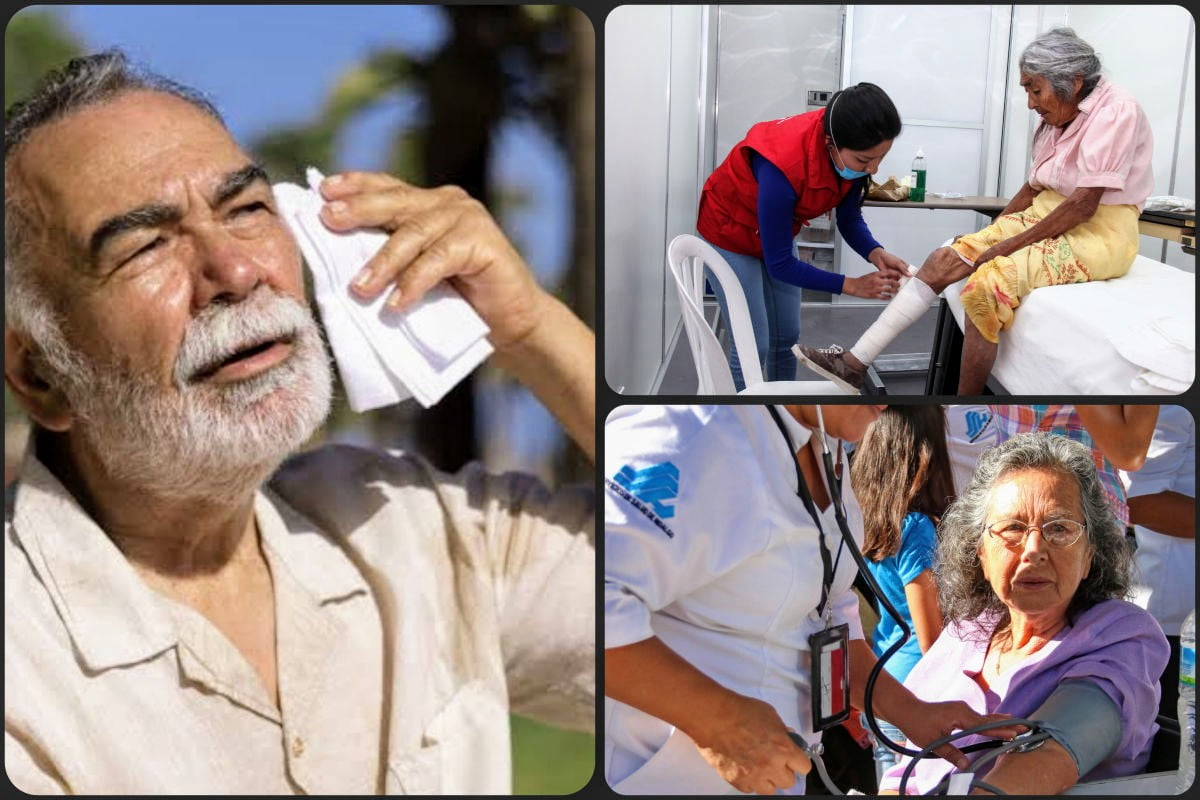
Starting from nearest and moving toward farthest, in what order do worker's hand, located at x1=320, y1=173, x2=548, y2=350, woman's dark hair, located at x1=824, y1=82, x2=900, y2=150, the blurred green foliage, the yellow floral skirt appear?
worker's hand, located at x1=320, y1=173, x2=548, y2=350
the blurred green foliage
the yellow floral skirt
woman's dark hair, located at x1=824, y1=82, x2=900, y2=150

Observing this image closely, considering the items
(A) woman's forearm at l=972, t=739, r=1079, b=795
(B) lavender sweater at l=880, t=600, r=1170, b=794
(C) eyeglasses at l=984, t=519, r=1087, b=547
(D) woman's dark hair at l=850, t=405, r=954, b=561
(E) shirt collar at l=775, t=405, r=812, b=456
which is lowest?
(A) woman's forearm at l=972, t=739, r=1079, b=795

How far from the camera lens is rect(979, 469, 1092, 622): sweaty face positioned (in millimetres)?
1351

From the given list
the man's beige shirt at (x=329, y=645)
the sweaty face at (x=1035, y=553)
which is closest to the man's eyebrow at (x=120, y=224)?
the man's beige shirt at (x=329, y=645)

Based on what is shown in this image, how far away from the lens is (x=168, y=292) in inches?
42.6

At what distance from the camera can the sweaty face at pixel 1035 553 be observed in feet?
4.43

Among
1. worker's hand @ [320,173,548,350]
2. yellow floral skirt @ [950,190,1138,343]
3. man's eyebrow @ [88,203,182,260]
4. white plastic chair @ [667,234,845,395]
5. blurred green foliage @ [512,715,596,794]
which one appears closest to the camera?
man's eyebrow @ [88,203,182,260]

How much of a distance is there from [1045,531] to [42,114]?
1.56 meters

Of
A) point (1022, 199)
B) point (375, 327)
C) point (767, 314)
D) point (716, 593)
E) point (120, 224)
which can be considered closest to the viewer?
point (120, 224)

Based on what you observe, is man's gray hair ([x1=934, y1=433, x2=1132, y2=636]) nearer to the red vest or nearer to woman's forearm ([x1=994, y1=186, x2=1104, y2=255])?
woman's forearm ([x1=994, y1=186, x2=1104, y2=255])

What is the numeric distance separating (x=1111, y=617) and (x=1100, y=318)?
1.85 feet

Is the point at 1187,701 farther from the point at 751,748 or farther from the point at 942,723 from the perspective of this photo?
the point at 751,748

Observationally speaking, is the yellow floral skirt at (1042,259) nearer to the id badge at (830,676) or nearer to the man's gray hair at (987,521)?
the man's gray hair at (987,521)

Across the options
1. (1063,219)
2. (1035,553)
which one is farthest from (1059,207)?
(1035,553)

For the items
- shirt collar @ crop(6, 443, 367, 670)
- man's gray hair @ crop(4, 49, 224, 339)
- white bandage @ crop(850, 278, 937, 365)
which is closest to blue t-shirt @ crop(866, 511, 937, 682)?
white bandage @ crop(850, 278, 937, 365)
